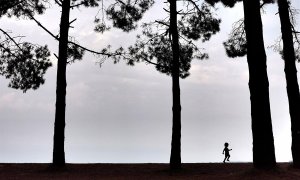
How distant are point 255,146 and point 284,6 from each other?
772 cm

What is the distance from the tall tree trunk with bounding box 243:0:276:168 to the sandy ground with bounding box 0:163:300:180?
1.60 ft

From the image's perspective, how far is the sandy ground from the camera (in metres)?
13.8

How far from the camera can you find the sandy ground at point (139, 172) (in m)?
13.8

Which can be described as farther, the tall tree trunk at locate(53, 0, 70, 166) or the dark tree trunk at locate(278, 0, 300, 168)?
the tall tree trunk at locate(53, 0, 70, 166)

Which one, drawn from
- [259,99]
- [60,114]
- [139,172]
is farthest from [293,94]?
[60,114]

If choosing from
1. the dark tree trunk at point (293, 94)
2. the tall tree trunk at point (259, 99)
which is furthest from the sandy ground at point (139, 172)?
the dark tree trunk at point (293, 94)

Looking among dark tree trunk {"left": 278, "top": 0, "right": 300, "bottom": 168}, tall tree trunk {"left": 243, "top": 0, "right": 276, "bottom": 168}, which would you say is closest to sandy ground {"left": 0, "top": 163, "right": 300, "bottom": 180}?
tall tree trunk {"left": 243, "top": 0, "right": 276, "bottom": 168}

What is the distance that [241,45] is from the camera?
852 inches

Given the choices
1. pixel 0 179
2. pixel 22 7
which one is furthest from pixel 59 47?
pixel 0 179

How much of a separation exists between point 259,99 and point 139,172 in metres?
5.65

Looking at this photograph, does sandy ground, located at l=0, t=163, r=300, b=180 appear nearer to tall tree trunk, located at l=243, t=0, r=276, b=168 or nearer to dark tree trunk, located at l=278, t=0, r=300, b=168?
tall tree trunk, located at l=243, t=0, r=276, b=168

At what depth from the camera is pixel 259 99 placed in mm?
14180

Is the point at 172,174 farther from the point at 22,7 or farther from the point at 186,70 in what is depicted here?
the point at 22,7

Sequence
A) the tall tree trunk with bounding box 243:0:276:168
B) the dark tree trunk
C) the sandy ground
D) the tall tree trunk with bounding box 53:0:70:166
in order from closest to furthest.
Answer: the sandy ground < the tall tree trunk with bounding box 243:0:276:168 < the dark tree trunk < the tall tree trunk with bounding box 53:0:70:166
